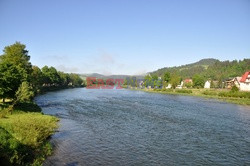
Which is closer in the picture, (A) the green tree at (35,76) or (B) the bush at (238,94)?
(A) the green tree at (35,76)

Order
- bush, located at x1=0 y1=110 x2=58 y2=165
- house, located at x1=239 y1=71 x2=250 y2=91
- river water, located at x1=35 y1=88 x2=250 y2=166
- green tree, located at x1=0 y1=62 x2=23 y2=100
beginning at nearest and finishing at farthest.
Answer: bush, located at x1=0 y1=110 x2=58 y2=165 → river water, located at x1=35 y1=88 x2=250 y2=166 → green tree, located at x1=0 y1=62 x2=23 y2=100 → house, located at x1=239 y1=71 x2=250 y2=91

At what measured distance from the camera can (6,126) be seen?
82.6 ft

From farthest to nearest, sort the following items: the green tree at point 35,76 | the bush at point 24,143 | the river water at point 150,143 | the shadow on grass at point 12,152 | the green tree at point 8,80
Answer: the green tree at point 35,76 < the green tree at point 8,80 < the river water at point 150,143 < the bush at point 24,143 < the shadow on grass at point 12,152

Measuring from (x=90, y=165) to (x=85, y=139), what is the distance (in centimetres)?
892

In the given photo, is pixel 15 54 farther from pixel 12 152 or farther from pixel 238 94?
pixel 238 94

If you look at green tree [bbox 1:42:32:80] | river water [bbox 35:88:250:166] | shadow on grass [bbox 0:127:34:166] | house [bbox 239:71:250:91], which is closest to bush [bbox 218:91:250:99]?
house [bbox 239:71:250:91]

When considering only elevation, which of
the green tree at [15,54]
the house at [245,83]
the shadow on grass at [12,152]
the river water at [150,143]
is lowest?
the river water at [150,143]

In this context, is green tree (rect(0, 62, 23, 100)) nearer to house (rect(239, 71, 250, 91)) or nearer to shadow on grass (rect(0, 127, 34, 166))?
shadow on grass (rect(0, 127, 34, 166))

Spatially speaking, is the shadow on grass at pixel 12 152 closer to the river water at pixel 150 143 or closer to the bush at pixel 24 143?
the bush at pixel 24 143

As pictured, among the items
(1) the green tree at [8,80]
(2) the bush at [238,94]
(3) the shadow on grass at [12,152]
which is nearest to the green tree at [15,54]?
(1) the green tree at [8,80]

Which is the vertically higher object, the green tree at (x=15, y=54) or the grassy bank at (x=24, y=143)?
the green tree at (x=15, y=54)

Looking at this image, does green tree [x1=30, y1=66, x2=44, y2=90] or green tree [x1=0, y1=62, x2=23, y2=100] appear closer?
green tree [x1=0, y1=62, x2=23, y2=100]

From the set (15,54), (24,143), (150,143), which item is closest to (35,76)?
(15,54)

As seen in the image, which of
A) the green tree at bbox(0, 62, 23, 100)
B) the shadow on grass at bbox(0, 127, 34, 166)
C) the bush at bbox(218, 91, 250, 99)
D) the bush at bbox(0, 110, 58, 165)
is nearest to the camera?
the shadow on grass at bbox(0, 127, 34, 166)
